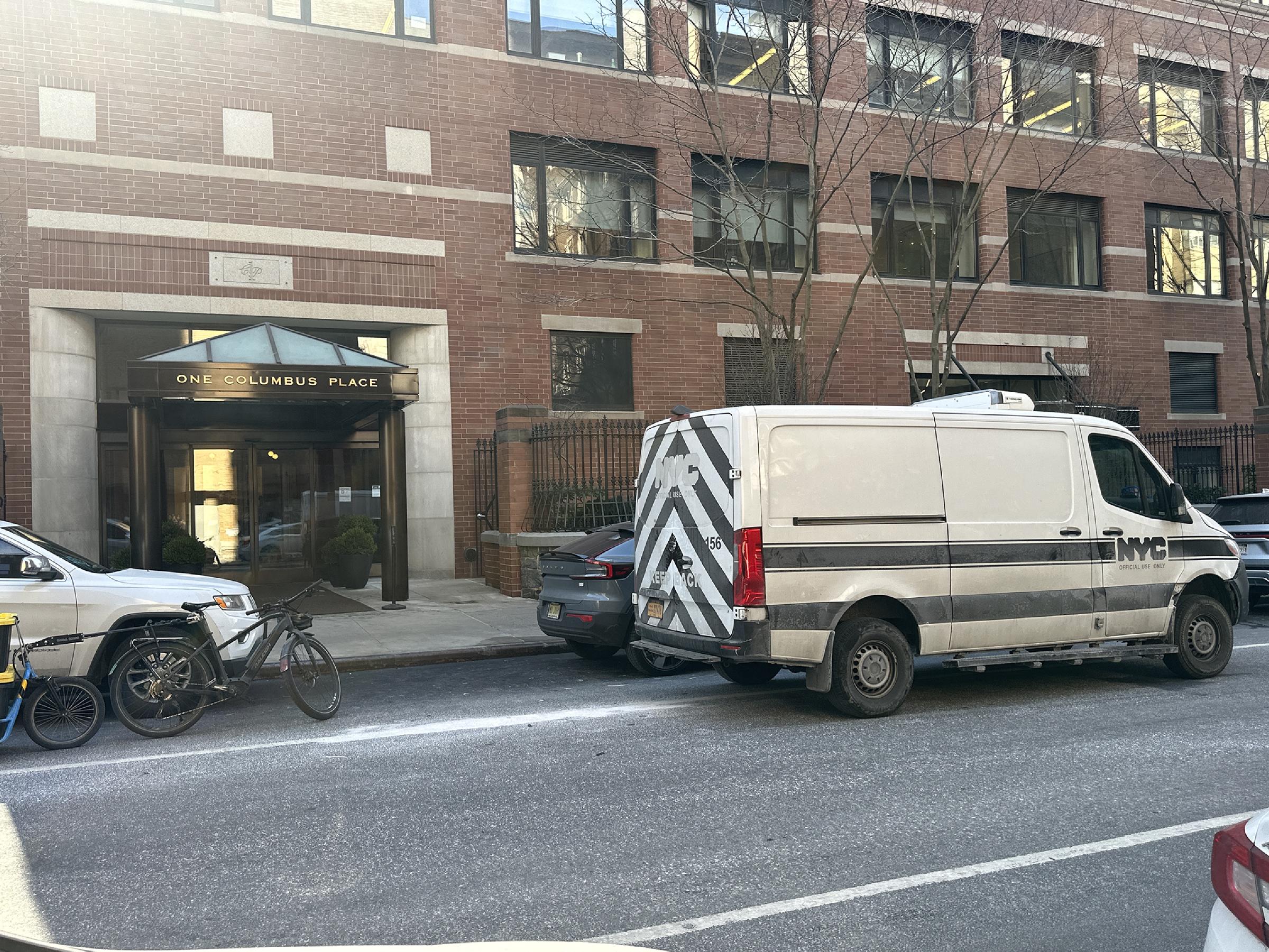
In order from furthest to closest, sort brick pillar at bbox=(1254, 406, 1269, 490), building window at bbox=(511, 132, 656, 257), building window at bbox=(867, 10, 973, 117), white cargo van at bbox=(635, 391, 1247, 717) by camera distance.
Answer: brick pillar at bbox=(1254, 406, 1269, 490) → building window at bbox=(511, 132, 656, 257) → building window at bbox=(867, 10, 973, 117) → white cargo van at bbox=(635, 391, 1247, 717)

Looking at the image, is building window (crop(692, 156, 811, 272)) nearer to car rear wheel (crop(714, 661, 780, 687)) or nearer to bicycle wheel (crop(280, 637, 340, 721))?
car rear wheel (crop(714, 661, 780, 687))

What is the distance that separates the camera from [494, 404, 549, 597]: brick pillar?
1591 cm

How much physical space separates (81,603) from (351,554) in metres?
8.73

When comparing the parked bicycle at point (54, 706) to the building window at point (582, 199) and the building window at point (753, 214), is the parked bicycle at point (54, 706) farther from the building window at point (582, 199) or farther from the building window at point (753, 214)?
the building window at point (753, 214)

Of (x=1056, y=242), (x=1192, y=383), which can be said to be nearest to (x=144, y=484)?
(x=1056, y=242)

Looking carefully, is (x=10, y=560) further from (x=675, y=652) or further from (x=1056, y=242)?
(x=1056, y=242)

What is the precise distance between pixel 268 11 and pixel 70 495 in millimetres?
8069

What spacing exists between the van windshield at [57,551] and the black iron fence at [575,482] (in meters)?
7.89

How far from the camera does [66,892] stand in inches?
176

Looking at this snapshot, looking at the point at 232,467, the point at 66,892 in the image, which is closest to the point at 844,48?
the point at 232,467

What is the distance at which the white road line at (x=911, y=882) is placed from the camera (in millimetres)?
3971

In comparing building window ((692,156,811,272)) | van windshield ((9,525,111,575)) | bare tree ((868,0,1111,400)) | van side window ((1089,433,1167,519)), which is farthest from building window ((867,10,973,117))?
van windshield ((9,525,111,575))

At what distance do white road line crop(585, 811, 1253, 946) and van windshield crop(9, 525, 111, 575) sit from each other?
6.10m

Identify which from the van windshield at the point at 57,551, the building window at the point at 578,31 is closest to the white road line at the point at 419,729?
the van windshield at the point at 57,551
